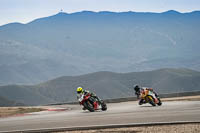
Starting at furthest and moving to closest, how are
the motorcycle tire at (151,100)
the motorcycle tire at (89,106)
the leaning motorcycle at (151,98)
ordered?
the leaning motorcycle at (151,98), the motorcycle tire at (151,100), the motorcycle tire at (89,106)

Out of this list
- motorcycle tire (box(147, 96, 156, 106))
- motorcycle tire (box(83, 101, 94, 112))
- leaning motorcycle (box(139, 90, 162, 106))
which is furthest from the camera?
leaning motorcycle (box(139, 90, 162, 106))

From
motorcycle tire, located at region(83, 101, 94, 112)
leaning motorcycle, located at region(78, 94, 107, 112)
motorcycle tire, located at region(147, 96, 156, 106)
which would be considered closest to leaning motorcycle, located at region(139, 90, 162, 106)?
motorcycle tire, located at region(147, 96, 156, 106)

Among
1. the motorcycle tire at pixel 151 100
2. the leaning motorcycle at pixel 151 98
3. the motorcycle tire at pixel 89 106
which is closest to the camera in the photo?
the motorcycle tire at pixel 89 106

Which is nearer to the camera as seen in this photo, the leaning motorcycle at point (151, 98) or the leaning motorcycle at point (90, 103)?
the leaning motorcycle at point (90, 103)

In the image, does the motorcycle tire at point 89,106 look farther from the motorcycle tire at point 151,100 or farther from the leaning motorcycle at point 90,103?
the motorcycle tire at point 151,100

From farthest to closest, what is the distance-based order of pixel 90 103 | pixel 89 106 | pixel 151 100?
pixel 151 100 < pixel 90 103 < pixel 89 106

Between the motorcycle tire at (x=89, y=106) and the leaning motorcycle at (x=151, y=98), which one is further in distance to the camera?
the leaning motorcycle at (x=151, y=98)

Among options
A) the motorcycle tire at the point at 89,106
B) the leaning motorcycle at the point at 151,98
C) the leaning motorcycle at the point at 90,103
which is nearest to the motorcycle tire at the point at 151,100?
the leaning motorcycle at the point at 151,98

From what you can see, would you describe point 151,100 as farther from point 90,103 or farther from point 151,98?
point 90,103

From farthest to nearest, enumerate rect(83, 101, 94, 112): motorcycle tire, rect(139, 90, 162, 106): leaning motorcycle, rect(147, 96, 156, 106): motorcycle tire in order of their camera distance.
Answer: rect(139, 90, 162, 106): leaning motorcycle, rect(147, 96, 156, 106): motorcycle tire, rect(83, 101, 94, 112): motorcycle tire

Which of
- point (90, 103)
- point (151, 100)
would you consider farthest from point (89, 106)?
point (151, 100)

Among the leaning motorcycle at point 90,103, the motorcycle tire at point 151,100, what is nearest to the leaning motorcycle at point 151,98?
the motorcycle tire at point 151,100

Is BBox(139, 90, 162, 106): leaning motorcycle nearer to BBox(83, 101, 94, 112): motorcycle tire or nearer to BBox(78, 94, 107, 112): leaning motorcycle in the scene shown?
BBox(78, 94, 107, 112): leaning motorcycle

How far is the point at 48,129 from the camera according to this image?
17391 mm
